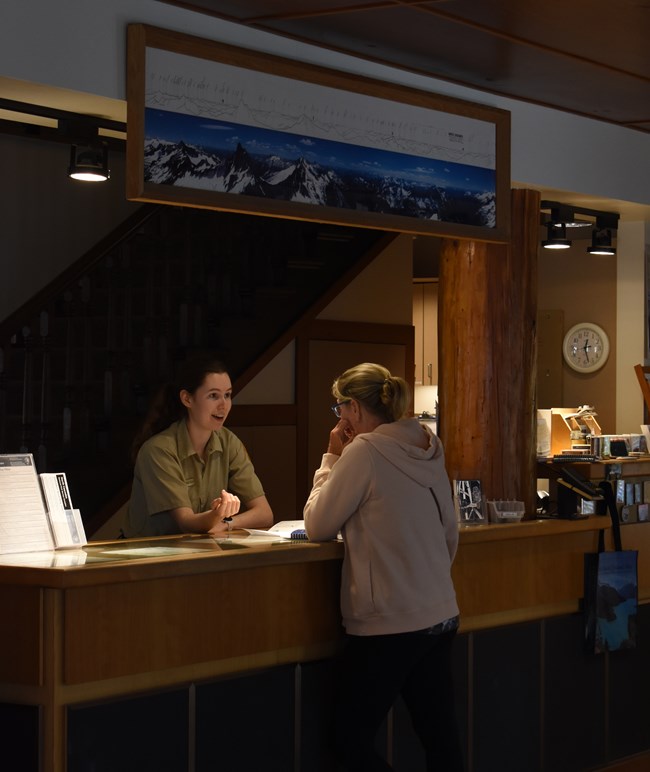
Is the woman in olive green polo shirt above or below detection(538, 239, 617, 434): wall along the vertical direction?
below

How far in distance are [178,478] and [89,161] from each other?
1.23 meters

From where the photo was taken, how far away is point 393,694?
4.26m

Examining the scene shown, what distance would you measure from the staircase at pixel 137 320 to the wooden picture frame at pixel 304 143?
9.24 feet

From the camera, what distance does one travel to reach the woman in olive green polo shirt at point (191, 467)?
16.0 feet

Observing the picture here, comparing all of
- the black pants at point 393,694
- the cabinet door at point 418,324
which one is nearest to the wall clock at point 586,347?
the cabinet door at point 418,324

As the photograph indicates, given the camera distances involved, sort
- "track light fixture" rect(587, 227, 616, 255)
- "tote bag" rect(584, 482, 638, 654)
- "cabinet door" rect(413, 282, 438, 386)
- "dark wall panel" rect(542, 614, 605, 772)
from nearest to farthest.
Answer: "dark wall panel" rect(542, 614, 605, 772) < "tote bag" rect(584, 482, 638, 654) < "track light fixture" rect(587, 227, 616, 255) < "cabinet door" rect(413, 282, 438, 386)

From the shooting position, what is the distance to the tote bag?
5.72m

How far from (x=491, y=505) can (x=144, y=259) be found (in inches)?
152

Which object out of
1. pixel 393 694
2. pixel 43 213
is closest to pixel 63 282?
pixel 43 213

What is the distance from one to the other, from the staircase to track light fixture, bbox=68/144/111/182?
297cm

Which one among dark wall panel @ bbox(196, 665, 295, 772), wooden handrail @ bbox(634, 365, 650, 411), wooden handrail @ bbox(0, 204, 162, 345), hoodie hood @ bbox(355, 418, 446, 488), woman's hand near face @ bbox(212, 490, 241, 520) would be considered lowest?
dark wall panel @ bbox(196, 665, 295, 772)

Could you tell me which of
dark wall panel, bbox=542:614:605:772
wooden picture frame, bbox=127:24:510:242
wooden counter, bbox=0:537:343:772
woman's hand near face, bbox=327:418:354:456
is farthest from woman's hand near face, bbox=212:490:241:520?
dark wall panel, bbox=542:614:605:772

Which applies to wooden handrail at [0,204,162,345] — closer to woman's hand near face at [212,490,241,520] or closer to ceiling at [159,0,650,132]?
ceiling at [159,0,650,132]

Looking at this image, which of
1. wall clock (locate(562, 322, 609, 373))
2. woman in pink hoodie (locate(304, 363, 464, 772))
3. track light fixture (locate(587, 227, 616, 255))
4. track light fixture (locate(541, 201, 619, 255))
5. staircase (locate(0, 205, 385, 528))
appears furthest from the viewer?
wall clock (locate(562, 322, 609, 373))
